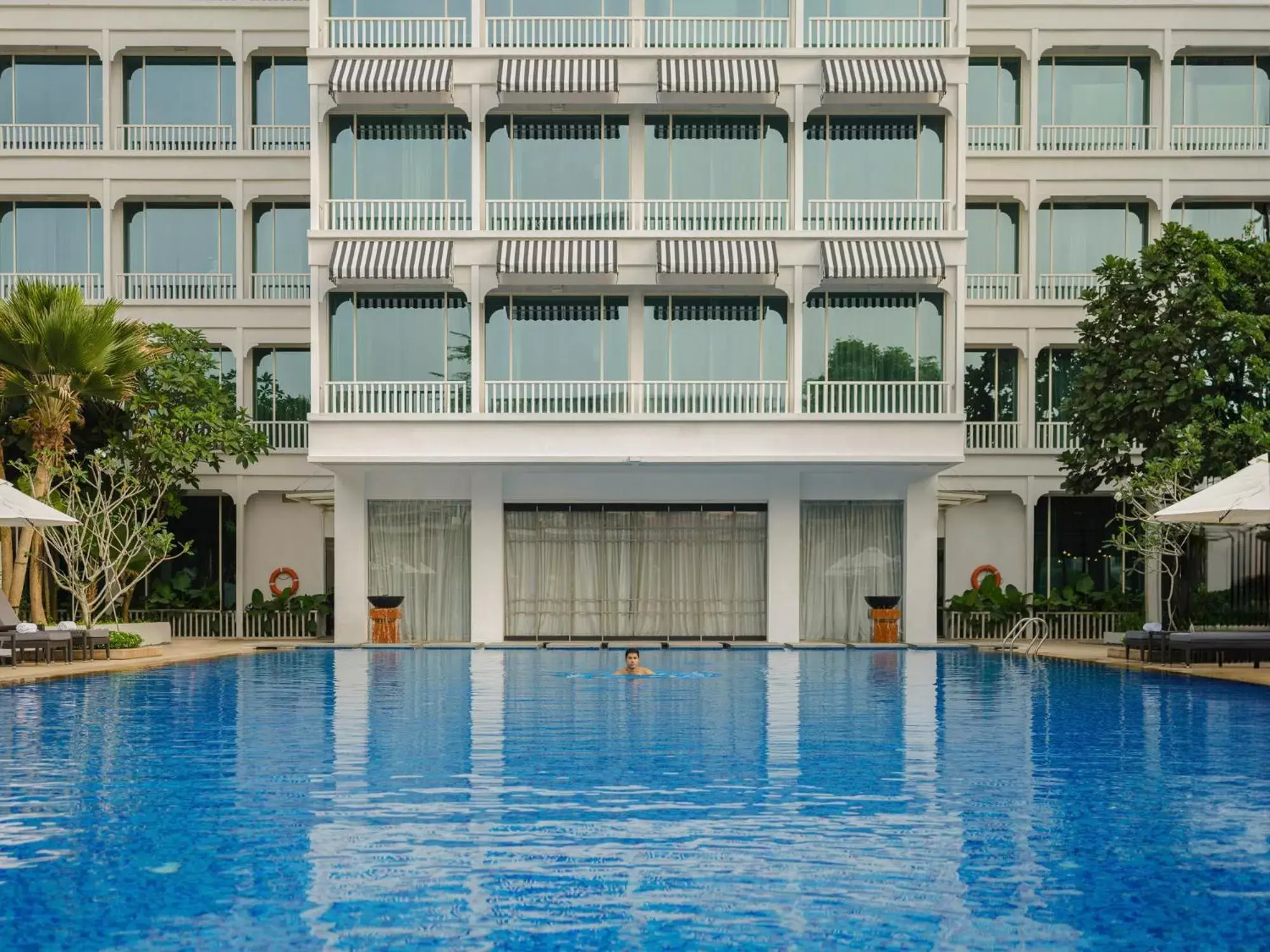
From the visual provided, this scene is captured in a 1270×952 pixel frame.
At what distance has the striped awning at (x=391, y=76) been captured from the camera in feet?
110

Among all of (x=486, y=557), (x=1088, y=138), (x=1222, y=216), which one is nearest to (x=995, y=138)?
(x=1088, y=138)

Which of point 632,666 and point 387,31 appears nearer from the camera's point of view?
point 632,666

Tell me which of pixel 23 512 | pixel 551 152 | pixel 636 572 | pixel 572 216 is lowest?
pixel 636 572

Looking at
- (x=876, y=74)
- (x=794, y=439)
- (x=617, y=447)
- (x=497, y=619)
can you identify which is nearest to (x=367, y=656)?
(x=497, y=619)

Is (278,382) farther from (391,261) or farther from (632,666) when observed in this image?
(632,666)

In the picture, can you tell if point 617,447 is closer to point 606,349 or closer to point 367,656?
point 606,349

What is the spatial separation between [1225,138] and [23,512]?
28.3 metres

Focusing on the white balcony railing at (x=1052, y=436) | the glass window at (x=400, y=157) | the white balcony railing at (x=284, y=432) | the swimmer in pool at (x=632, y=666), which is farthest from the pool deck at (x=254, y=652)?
the glass window at (x=400, y=157)

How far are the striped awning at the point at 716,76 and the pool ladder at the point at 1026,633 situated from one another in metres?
12.2

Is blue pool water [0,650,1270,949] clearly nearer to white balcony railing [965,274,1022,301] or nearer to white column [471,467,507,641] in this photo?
white column [471,467,507,641]

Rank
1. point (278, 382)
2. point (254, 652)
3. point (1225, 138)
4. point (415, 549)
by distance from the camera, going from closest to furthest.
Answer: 1. point (254, 652)
2. point (415, 549)
3. point (1225, 138)
4. point (278, 382)

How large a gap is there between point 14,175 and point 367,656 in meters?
15.9

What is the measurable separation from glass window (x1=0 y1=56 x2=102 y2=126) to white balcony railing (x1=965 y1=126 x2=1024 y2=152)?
68.8 feet

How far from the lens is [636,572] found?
118ft
